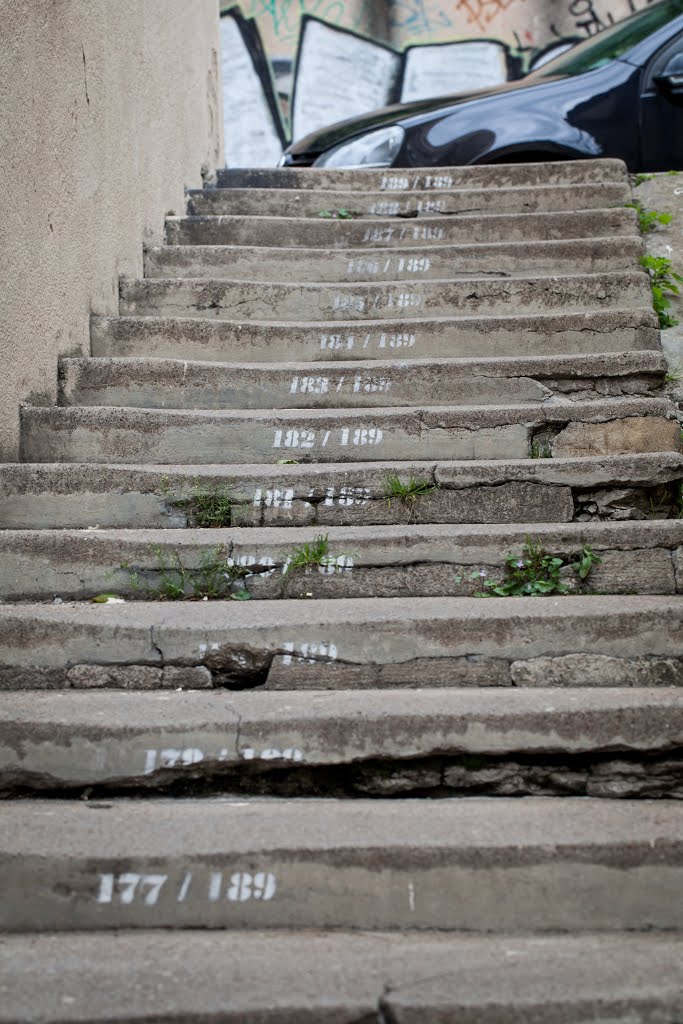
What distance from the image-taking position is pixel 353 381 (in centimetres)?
401

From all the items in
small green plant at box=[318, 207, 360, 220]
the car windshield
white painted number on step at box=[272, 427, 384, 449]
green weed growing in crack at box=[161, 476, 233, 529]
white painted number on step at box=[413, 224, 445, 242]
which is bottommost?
green weed growing in crack at box=[161, 476, 233, 529]

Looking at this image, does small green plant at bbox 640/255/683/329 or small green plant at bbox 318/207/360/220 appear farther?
small green plant at bbox 318/207/360/220

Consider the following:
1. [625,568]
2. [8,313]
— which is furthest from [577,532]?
[8,313]

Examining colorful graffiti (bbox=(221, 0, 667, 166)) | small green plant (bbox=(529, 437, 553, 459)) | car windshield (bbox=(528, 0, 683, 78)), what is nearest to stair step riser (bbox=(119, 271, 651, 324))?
small green plant (bbox=(529, 437, 553, 459))

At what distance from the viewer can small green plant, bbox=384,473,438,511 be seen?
3.38 meters

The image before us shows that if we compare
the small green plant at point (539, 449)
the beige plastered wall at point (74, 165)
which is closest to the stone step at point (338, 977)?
the small green plant at point (539, 449)

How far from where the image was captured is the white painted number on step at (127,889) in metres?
2.21

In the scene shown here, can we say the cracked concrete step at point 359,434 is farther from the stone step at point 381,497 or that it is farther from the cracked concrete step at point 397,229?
the cracked concrete step at point 397,229

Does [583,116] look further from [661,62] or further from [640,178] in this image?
[640,178]

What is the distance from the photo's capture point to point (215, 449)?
12.3 ft

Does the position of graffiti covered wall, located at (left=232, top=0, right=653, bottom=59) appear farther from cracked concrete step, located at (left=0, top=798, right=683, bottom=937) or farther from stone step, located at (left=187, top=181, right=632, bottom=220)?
cracked concrete step, located at (left=0, top=798, right=683, bottom=937)

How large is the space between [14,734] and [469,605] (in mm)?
1266

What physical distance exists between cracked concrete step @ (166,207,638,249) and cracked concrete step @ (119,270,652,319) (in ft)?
1.89

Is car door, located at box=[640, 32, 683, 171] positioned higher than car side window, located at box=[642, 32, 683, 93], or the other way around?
car side window, located at box=[642, 32, 683, 93]
